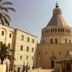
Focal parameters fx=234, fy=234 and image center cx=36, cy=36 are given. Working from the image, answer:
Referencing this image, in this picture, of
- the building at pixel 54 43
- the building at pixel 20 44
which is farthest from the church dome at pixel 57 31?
the building at pixel 20 44

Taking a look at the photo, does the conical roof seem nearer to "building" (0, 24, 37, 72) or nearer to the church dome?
the church dome

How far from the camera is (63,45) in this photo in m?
60.9

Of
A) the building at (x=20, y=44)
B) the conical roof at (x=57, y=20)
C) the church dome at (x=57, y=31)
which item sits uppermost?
the conical roof at (x=57, y=20)

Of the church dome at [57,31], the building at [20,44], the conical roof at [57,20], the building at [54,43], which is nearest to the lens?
the building at [20,44]

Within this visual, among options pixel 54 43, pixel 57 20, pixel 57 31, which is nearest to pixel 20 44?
pixel 54 43

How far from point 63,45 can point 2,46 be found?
21480mm

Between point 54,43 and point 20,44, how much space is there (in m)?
10.4

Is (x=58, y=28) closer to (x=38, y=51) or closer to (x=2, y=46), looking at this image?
(x=38, y=51)

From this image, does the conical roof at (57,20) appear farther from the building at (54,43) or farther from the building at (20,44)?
the building at (20,44)

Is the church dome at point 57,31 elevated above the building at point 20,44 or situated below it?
above

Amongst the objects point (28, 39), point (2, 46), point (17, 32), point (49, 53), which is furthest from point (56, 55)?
point (2, 46)

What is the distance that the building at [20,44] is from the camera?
5178 centimetres

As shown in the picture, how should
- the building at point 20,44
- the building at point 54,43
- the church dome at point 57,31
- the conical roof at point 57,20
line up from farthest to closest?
the conical roof at point 57,20
the church dome at point 57,31
the building at point 54,43
the building at point 20,44

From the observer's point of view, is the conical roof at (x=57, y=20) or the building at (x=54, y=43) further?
the conical roof at (x=57, y=20)
